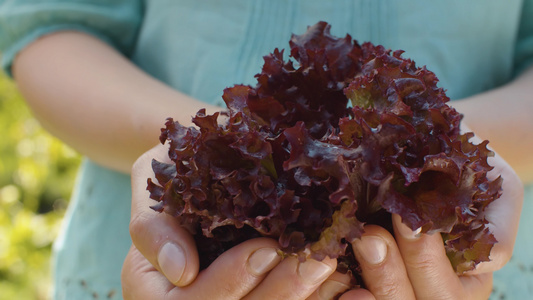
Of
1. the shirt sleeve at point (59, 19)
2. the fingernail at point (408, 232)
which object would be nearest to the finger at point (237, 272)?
the fingernail at point (408, 232)

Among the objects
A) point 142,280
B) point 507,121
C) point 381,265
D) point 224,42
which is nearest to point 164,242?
point 142,280

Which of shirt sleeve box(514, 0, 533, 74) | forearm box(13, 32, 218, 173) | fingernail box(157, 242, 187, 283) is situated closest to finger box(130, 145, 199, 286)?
fingernail box(157, 242, 187, 283)

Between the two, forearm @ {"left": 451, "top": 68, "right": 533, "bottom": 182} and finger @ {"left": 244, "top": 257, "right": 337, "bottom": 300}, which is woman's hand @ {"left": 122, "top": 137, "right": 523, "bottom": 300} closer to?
finger @ {"left": 244, "top": 257, "right": 337, "bottom": 300}

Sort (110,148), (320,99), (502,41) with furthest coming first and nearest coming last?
(502,41) < (110,148) < (320,99)

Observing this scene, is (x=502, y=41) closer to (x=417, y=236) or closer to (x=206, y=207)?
(x=417, y=236)

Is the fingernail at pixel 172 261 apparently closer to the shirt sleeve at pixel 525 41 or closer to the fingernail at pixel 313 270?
the fingernail at pixel 313 270

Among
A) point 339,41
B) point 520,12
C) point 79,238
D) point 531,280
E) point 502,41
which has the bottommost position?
point 79,238

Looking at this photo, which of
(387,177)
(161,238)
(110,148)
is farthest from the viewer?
(110,148)

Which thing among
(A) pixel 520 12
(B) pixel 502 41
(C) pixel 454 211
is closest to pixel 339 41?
(C) pixel 454 211
